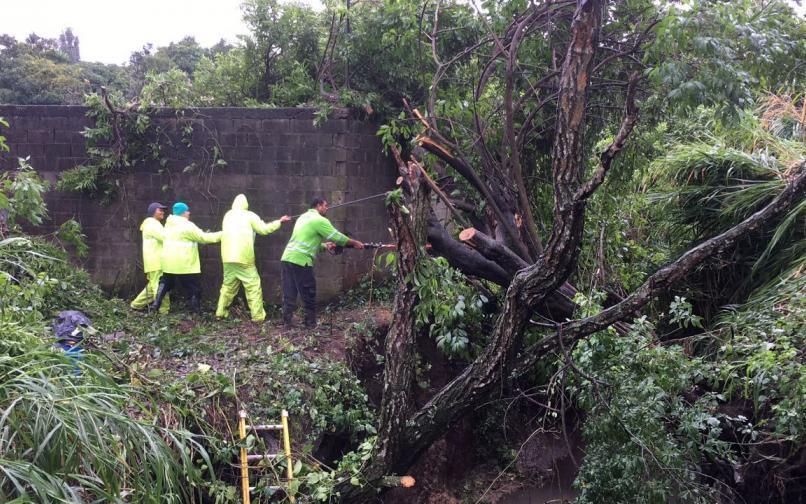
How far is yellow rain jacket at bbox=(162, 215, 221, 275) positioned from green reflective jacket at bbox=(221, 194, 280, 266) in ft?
0.64

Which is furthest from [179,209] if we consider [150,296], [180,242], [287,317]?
[287,317]

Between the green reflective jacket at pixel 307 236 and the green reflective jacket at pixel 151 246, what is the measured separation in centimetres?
166

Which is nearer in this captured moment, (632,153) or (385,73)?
(632,153)

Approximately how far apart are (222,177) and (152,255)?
4.12 ft

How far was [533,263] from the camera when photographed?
5891 millimetres

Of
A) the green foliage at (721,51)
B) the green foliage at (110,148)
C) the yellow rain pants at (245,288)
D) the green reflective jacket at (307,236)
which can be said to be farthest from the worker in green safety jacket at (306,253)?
the green foliage at (721,51)

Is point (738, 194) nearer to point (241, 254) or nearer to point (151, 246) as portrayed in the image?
point (241, 254)

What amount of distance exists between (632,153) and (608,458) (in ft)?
11.6

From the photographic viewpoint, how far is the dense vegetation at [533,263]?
13.9ft

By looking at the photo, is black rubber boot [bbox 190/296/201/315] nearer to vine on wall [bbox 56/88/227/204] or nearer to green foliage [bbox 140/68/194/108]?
vine on wall [bbox 56/88/227/204]

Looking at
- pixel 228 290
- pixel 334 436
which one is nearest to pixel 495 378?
pixel 334 436

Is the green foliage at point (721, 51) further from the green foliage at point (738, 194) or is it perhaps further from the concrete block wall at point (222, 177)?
the concrete block wall at point (222, 177)

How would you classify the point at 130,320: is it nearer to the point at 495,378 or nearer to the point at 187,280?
the point at 187,280

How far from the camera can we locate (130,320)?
24.4 ft
